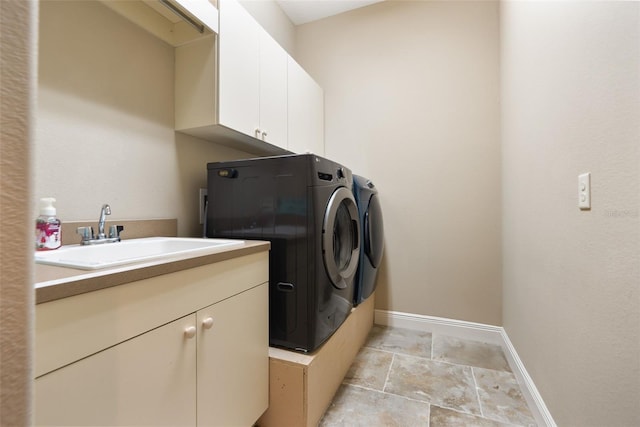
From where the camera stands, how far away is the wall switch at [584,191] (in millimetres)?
876

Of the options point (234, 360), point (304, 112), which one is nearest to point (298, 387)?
point (234, 360)

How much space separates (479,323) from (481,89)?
72.7 inches

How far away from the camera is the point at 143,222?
133 centimetres

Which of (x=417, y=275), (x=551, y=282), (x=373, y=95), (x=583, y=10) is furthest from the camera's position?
(x=373, y=95)

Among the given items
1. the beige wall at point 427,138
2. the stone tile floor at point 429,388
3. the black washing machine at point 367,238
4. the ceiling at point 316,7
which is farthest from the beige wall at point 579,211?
the ceiling at point 316,7

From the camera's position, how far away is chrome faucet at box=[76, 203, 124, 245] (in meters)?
1.07

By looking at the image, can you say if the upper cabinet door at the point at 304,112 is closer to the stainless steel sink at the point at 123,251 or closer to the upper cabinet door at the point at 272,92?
the upper cabinet door at the point at 272,92

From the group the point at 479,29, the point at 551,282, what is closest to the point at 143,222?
the point at 551,282

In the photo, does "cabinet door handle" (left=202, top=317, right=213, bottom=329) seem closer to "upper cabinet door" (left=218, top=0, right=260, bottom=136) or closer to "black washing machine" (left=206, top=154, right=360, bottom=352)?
"black washing machine" (left=206, top=154, right=360, bottom=352)

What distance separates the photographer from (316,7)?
2.52 meters

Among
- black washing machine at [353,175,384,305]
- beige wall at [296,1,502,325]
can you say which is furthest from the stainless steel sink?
beige wall at [296,1,502,325]

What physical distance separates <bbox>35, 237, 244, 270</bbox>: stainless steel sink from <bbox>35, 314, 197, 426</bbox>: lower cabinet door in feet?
0.64

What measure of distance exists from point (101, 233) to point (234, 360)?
751 millimetres

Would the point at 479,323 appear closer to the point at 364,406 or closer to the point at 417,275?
the point at 417,275
